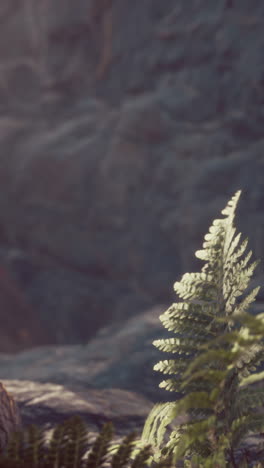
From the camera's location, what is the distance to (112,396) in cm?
270

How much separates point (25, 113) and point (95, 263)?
2211 mm

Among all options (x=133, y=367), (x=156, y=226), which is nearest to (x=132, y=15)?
(x=156, y=226)

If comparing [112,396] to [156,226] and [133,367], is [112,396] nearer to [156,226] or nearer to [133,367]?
[133,367]

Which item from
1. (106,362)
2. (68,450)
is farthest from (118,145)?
(68,450)

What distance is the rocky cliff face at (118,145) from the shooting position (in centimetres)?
534

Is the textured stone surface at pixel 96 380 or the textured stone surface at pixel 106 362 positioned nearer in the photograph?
the textured stone surface at pixel 96 380

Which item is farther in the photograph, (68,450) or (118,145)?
(118,145)

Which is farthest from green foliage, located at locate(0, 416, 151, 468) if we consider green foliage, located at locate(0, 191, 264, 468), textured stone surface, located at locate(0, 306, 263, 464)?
textured stone surface, located at locate(0, 306, 263, 464)

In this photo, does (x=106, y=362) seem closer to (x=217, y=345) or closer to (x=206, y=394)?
(x=217, y=345)

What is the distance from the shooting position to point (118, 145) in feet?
20.1

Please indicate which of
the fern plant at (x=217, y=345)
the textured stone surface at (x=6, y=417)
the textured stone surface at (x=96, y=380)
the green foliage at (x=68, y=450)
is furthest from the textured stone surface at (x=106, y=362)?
the green foliage at (x=68, y=450)

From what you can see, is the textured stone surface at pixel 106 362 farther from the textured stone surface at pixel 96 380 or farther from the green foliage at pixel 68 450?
the green foliage at pixel 68 450

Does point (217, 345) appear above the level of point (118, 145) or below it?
below

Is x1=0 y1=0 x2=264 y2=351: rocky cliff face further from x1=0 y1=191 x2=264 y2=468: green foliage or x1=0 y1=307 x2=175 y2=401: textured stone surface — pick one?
x1=0 y1=191 x2=264 y2=468: green foliage
